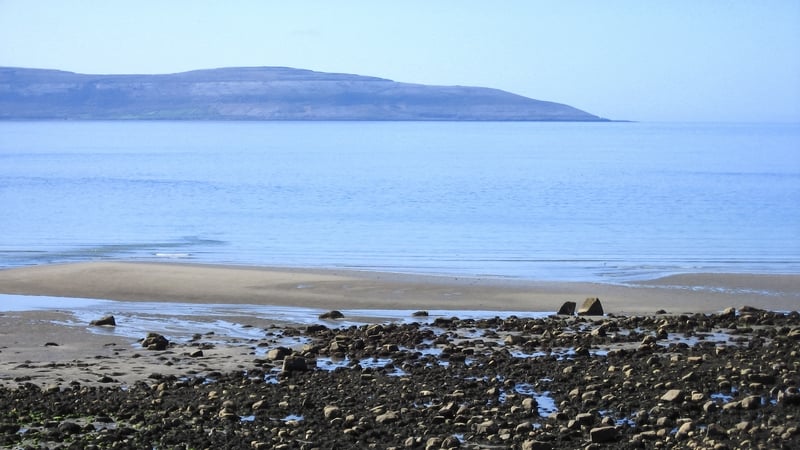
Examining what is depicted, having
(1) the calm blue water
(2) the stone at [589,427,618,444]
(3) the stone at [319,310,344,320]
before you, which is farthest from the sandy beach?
(1) the calm blue water

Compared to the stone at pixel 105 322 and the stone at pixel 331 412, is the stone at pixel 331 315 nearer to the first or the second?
the stone at pixel 105 322

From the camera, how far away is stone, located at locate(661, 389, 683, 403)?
35.8 feet

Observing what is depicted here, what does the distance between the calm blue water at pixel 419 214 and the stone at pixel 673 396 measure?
14.3 meters

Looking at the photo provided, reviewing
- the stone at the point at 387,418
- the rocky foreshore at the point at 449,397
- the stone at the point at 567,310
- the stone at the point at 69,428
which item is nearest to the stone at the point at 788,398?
the rocky foreshore at the point at 449,397

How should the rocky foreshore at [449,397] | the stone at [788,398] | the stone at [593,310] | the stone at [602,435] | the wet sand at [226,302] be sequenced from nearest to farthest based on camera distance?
the stone at [602,435], the rocky foreshore at [449,397], the stone at [788,398], the wet sand at [226,302], the stone at [593,310]

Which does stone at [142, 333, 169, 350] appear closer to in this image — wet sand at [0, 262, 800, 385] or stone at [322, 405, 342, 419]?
wet sand at [0, 262, 800, 385]

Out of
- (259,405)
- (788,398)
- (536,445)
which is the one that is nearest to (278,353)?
(259,405)

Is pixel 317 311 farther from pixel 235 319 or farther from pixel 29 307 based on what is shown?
pixel 29 307

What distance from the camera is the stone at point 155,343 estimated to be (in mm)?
14836

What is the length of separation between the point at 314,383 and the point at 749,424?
4567mm

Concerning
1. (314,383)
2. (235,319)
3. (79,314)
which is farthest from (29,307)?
(314,383)

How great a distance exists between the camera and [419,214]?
45.1m

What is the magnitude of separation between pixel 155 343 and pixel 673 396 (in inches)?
278

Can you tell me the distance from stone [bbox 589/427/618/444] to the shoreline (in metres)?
9.76
